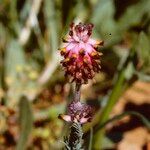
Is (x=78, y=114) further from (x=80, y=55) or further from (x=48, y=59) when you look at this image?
(x=48, y=59)

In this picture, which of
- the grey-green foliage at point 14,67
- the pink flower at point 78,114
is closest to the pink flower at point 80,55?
the pink flower at point 78,114

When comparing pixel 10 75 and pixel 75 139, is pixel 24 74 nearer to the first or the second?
pixel 10 75

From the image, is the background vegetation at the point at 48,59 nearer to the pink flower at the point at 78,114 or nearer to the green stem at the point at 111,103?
the green stem at the point at 111,103

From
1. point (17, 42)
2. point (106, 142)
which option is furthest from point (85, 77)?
point (17, 42)

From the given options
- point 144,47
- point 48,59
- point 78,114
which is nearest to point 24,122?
point 144,47

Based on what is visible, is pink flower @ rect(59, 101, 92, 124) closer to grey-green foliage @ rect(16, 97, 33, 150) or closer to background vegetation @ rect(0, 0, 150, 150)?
grey-green foliage @ rect(16, 97, 33, 150)

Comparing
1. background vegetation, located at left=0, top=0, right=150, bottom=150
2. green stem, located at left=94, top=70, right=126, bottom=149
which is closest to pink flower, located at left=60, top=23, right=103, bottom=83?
green stem, located at left=94, top=70, right=126, bottom=149
